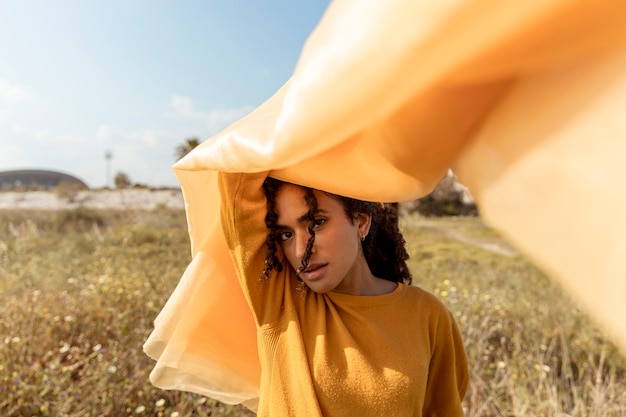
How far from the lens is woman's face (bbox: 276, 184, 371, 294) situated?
1.03m

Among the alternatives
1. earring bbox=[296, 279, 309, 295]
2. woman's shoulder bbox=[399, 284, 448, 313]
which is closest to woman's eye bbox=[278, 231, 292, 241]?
earring bbox=[296, 279, 309, 295]

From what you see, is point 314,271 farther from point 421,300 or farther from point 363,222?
point 421,300

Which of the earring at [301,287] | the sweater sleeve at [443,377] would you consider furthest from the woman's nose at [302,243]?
the sweater sleeve at [443,377]

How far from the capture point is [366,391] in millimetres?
1001

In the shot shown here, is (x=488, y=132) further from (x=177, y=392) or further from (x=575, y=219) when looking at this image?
(x=177, y=392)

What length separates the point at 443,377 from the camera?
1.23 meters

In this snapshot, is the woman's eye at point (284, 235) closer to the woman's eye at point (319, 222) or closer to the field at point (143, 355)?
the woman's eye at point (319, 222)

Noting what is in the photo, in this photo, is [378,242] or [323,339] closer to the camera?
[323,339]

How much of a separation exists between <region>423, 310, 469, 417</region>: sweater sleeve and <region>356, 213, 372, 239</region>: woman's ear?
A: 0.97ft

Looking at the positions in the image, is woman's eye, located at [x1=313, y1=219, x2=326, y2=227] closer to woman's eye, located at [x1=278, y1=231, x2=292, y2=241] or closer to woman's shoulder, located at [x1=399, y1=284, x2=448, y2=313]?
woman's eye, located at [x1=278, y1=231, x2=292, y2=241]

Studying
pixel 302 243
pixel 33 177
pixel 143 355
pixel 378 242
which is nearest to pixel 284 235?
pixel 302 243

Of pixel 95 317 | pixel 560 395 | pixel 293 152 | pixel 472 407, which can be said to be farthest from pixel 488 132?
pixel 95 317

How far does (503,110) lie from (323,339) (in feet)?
2.16

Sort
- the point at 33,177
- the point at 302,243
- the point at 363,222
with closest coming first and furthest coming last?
1. the point at 302,243
2. the point at 363,222
3. the point at 33,177
